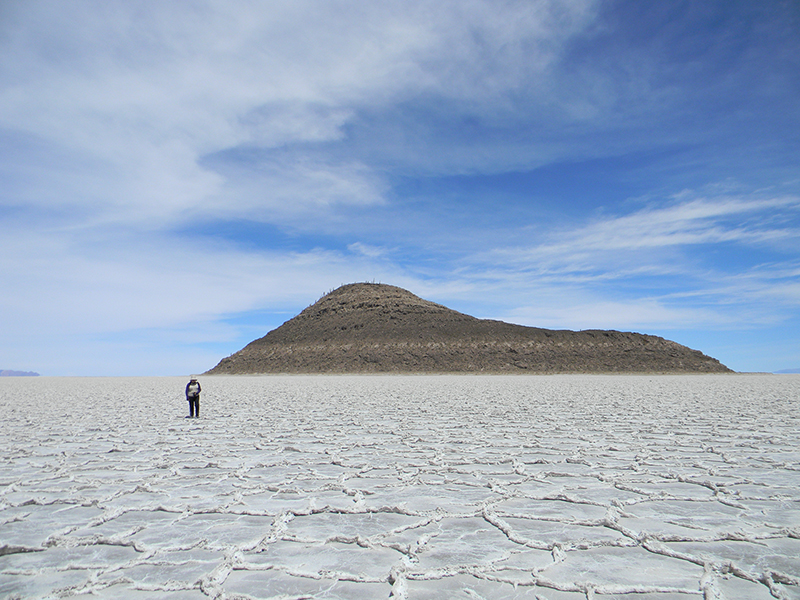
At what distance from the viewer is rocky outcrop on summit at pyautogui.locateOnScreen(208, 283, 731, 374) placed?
49.9 metres

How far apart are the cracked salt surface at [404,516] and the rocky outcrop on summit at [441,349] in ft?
140

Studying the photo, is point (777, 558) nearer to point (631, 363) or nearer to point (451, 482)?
point (451, 482)

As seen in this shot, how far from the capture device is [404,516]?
12.8 ft

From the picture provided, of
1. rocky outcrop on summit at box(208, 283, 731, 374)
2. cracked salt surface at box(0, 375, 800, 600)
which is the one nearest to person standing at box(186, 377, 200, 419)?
cracked salt surface at box(0, 375, 800, 600)

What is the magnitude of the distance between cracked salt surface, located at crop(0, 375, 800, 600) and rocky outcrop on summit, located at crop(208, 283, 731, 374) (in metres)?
42.7

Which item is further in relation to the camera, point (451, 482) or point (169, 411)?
point (169, 411)

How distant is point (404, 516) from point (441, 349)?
49.8 metres

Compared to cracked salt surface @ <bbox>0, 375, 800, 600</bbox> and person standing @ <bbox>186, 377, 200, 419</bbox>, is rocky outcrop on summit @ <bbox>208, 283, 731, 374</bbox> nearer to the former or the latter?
person standing @ <bbox>186, 377, 200, 419</bbox>

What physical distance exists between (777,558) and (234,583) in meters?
3.10

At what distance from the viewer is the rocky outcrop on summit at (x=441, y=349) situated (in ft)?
164

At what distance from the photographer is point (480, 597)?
258 centimetres

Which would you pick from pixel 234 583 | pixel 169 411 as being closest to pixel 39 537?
pixel 234 583

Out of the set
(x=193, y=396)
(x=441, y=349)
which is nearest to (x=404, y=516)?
(x=193, y=396)

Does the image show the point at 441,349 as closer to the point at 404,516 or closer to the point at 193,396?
the point at 193,396
